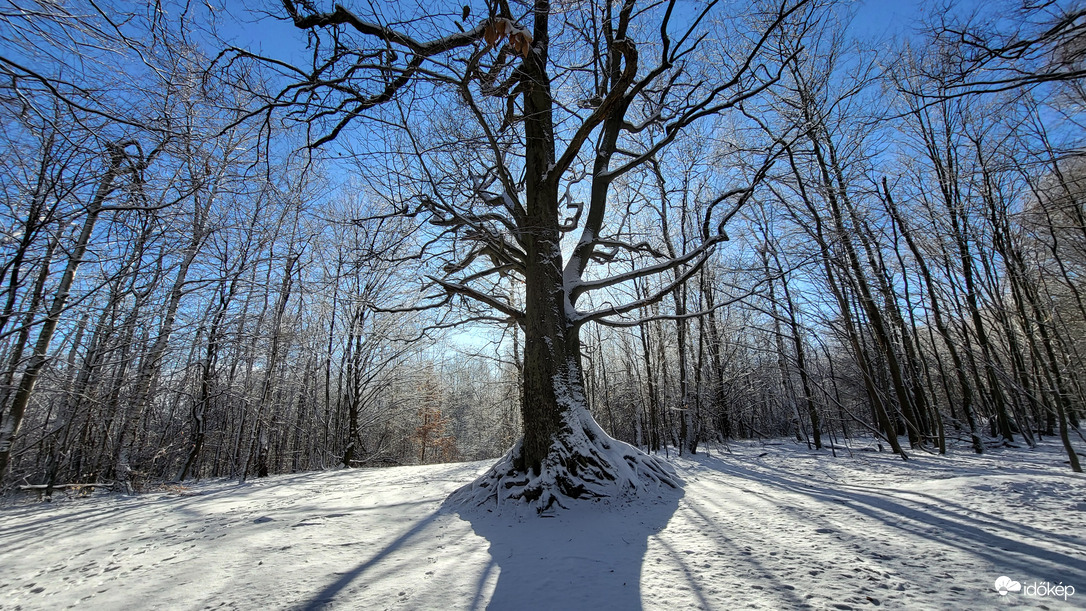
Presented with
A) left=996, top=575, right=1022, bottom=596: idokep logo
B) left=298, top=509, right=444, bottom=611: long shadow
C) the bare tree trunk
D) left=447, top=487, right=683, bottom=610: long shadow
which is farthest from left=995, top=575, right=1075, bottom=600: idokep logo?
the bare tree trunk

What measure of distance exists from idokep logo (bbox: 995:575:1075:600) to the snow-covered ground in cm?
1

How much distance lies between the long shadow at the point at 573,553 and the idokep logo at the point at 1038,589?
1.84 meters

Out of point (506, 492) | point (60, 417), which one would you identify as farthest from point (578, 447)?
point (60, 417)

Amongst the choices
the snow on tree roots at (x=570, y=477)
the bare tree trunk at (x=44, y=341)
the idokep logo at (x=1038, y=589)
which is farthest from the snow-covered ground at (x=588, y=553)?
the bare tree trunk at (x=44, y=341)

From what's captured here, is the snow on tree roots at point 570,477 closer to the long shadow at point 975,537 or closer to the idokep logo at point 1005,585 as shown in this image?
the long shadow at point 975,537

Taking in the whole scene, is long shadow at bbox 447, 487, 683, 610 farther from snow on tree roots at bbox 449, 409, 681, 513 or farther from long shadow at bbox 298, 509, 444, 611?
long shadow at bbox 298, 509, 444, 611

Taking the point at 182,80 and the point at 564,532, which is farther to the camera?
the point at 564,532

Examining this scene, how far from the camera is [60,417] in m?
6.99

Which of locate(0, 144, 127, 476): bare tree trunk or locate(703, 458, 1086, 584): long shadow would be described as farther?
locate(0, 144, 127, 476): bare tree trunk

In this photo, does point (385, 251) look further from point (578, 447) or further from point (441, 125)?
point (578, 447)

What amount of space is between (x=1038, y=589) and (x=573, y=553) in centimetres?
258

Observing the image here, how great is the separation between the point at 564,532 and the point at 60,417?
9208 millimetres

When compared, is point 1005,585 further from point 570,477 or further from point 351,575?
point 351,575

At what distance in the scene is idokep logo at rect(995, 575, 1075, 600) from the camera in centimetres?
194
